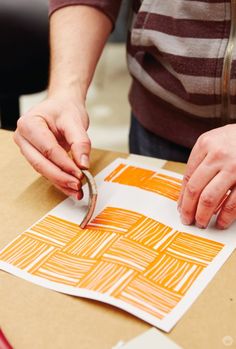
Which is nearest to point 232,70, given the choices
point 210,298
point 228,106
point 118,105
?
point 228,106

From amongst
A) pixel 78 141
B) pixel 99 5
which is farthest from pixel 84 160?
pixel 99 5

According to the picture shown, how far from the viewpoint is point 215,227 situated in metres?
0.64

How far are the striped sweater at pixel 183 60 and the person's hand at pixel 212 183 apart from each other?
0.48 ft

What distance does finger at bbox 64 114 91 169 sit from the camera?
0.70m

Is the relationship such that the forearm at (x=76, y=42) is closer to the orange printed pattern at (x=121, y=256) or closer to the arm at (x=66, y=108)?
the arm at (x=66, y=108)

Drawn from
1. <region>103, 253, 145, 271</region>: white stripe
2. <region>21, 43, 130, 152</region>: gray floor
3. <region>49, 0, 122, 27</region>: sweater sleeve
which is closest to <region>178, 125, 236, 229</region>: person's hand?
<region>103, 253, 145, 271</region>: white stripe

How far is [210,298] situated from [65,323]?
152mm

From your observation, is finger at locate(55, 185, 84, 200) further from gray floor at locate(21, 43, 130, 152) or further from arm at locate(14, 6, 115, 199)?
gray floor at locate(21, 43, 130, 152)

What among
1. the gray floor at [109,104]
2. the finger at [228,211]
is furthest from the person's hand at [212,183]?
the gray floor at [109,104]

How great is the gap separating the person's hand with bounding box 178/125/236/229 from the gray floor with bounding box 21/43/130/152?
4.19 ft

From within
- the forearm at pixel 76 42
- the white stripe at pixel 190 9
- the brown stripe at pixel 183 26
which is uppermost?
the white stripe at pixel 190 9

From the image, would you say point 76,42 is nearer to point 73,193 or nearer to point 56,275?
point 73,193

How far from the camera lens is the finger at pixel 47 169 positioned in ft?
2.24

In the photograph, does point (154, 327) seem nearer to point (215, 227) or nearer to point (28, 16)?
point (215, 227)
